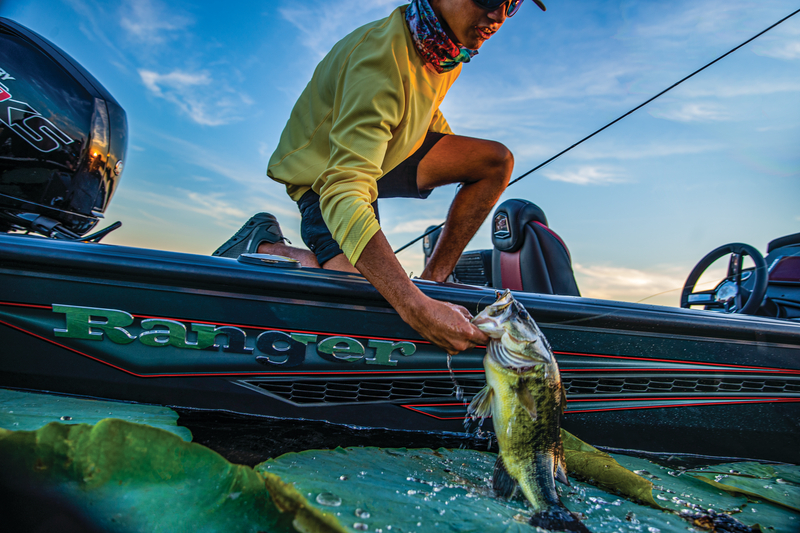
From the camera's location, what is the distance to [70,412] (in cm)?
141

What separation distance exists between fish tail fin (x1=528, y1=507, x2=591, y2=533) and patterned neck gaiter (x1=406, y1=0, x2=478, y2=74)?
177 cm

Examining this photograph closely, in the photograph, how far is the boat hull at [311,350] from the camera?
1563 mm

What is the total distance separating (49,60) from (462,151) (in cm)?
241

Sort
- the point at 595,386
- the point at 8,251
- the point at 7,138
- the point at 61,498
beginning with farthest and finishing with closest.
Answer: the point at 7,138 < the point at 595,386 < the point at 8,251 < the point at 61,498

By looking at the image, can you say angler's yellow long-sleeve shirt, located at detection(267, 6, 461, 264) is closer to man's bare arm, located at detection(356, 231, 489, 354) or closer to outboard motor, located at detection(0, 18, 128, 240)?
man's bare arm, located at detection(356, 231, 489, 354)

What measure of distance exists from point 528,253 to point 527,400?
161cm

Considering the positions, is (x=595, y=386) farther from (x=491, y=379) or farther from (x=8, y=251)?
(x=8, y=251)

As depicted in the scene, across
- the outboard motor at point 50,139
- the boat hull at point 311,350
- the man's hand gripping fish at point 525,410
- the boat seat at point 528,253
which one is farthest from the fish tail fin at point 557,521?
the outboard motor at point 50,139

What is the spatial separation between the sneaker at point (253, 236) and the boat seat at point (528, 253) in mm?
1478

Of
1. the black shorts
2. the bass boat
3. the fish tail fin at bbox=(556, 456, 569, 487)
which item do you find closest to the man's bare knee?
the black shorts

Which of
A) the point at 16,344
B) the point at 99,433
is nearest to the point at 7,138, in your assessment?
the point at 16,344

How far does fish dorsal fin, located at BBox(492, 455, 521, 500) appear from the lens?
120 cm

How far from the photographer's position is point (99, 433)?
1019 mm

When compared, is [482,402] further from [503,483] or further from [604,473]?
[604,473]
